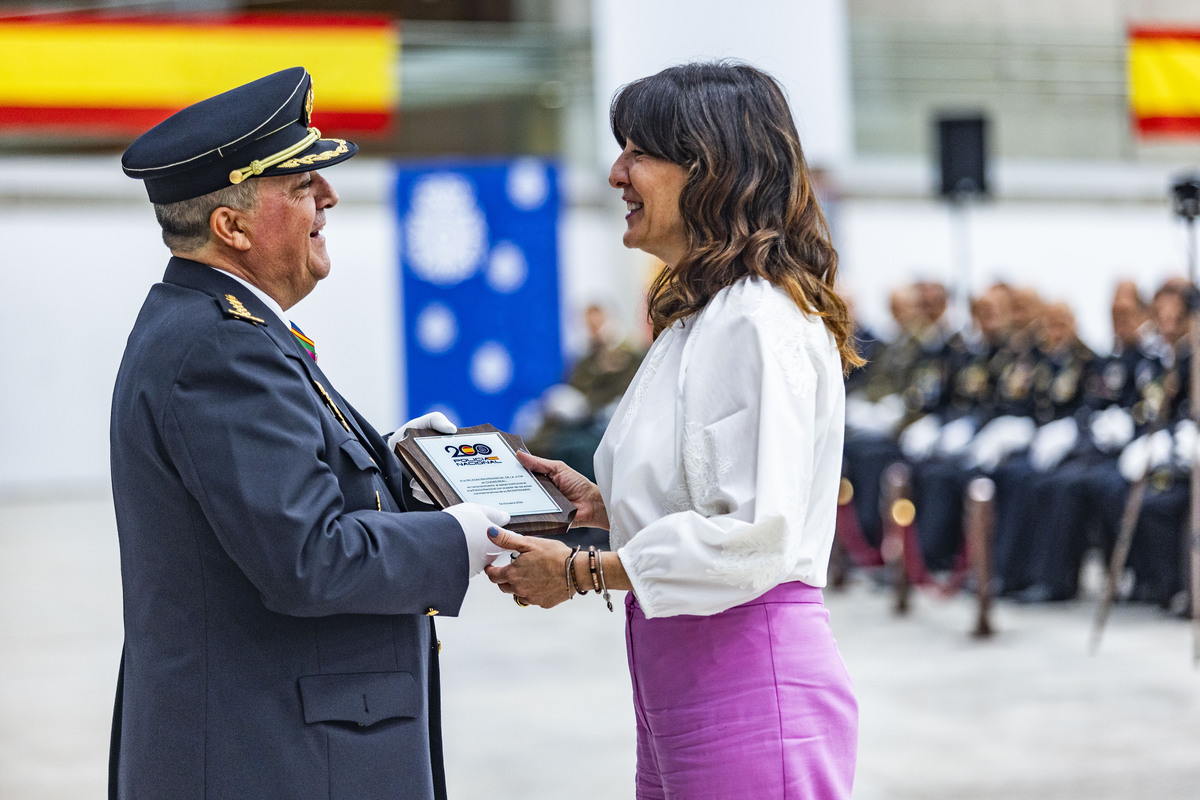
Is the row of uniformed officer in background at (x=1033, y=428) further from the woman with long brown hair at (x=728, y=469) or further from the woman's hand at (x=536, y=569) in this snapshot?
the woman's hand at (x=536, y=569)

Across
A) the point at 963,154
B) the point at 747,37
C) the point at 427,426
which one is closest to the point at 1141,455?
the point at 963,154

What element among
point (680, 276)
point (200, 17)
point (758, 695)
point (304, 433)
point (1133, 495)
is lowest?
point (1133, 495)

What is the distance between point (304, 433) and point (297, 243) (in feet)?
1.06

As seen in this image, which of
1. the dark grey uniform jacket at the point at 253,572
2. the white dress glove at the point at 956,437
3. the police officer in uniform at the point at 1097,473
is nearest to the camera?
the dark grey uniform jacket at the point at 253,572

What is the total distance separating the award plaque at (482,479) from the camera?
1.99 m

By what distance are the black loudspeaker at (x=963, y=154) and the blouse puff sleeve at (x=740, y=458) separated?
730 cm

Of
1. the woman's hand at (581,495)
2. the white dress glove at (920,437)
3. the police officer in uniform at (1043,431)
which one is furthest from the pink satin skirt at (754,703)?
the white dress glove at (920,437)

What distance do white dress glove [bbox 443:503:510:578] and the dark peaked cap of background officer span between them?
524mm

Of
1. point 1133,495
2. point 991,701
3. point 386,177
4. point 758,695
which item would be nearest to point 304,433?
point 758,695

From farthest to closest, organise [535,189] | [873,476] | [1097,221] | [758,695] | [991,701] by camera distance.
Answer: [1097,221]
[535,189]
[873,476]
[991,701]
[758,695]

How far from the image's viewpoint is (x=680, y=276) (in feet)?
6.39

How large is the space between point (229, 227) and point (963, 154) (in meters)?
7.64

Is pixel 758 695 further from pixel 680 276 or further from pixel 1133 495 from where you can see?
pixel 1133 495

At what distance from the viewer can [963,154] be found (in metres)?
8.75
